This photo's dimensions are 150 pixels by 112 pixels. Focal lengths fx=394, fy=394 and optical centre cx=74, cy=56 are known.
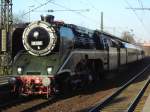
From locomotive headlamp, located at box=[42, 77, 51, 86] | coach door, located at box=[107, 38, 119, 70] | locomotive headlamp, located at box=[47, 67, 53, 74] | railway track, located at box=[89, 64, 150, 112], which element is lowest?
railway track, located at box=[89, 64, 150, 112]

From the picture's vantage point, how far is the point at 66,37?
15.2 meters

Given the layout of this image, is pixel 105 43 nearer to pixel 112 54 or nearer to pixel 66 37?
pixel 112 54

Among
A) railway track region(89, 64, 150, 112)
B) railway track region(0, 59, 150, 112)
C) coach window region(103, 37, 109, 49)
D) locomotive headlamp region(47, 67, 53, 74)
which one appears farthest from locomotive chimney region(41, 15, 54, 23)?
coach window region(103, 37, 109, 49)

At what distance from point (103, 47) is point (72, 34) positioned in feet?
16.8

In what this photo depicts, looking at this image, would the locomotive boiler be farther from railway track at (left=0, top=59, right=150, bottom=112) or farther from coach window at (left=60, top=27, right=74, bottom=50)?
railway track at (left=0, top=59, right=150, bottom=112)

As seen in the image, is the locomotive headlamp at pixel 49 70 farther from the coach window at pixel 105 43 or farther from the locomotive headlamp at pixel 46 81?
the coach window at pixel 105 43

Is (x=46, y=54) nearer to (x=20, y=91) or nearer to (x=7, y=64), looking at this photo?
(x=20, y=91)

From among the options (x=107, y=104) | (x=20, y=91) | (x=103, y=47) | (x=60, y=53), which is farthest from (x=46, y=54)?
(x=103, y=47)

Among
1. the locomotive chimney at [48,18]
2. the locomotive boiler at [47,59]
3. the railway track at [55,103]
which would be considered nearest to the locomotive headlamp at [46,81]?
the locomotive boiler at [47,59]

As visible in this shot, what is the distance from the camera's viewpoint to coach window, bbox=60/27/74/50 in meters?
15.0

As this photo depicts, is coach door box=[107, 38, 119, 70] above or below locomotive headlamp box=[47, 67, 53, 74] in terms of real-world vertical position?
above

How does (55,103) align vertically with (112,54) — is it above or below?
below

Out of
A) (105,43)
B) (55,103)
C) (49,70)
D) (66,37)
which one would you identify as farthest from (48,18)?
(105,43)

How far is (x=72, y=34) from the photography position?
1581 centimetres
